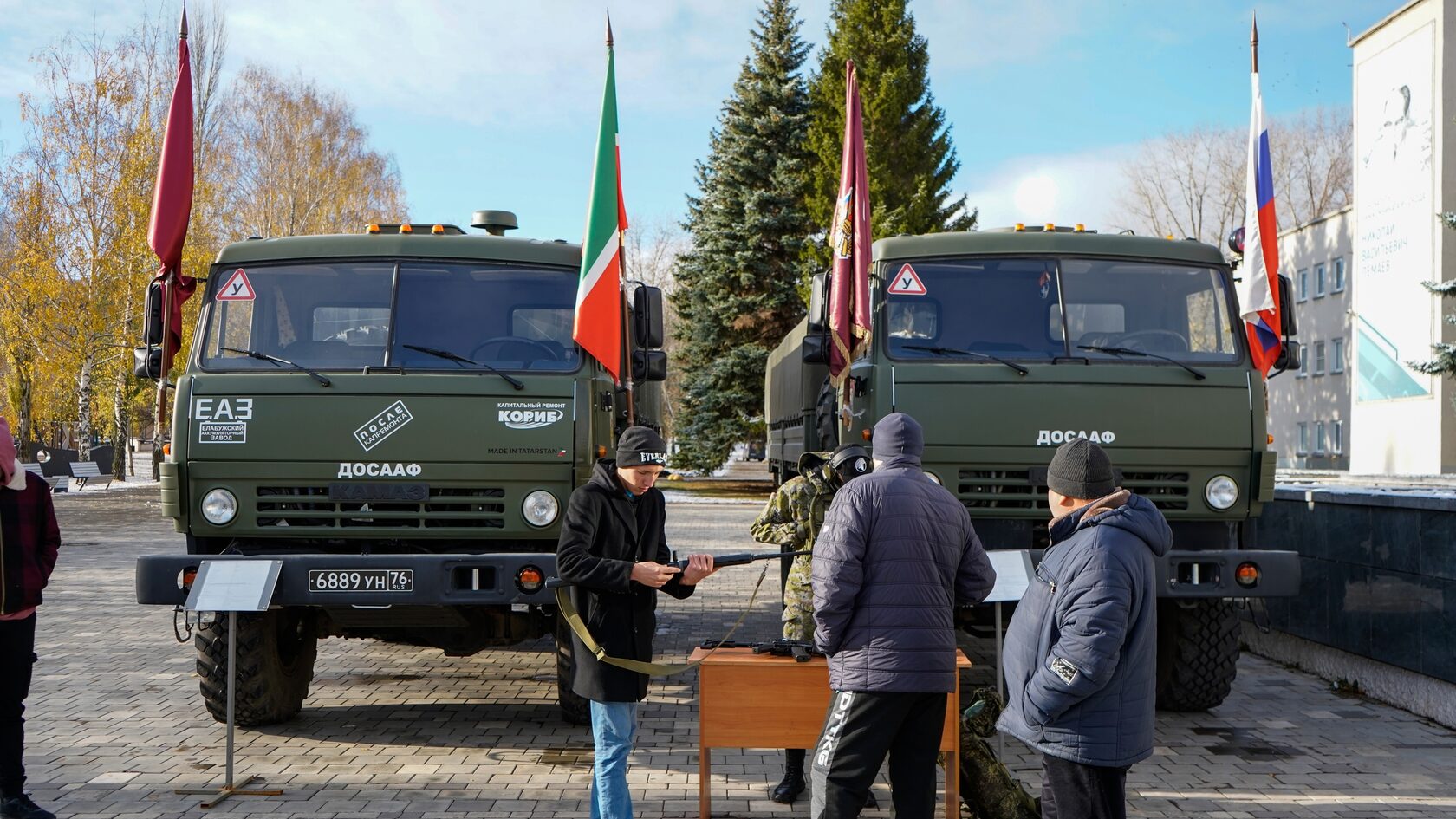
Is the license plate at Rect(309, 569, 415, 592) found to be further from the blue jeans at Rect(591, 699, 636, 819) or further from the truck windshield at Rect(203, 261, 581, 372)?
the blue jeans at Rect(591, 699, 636, 819)

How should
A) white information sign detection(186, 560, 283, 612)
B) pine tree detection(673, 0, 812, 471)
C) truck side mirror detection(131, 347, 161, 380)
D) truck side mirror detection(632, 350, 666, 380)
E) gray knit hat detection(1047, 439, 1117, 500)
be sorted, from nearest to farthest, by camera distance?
gray knit hat detection(1047, 439, 1117, 500) → white information sign detection(186, 560, 283, 612) → truck side mirror detection(131, 347, 161, 380) → truck side mirror detection(632, 350, 666, 380) → pine tree detection(673, 0, 812, 471)

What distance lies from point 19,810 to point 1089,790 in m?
4.28

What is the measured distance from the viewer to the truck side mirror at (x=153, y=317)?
704 centimetres

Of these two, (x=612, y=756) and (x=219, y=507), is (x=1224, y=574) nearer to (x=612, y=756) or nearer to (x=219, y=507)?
(x=612, y=756)

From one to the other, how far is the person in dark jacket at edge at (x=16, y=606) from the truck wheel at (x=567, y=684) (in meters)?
2.33

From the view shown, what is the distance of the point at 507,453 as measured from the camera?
6.67 meters

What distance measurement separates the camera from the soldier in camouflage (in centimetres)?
577

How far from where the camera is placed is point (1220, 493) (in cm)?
720

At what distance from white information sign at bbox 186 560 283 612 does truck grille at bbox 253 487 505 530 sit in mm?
530

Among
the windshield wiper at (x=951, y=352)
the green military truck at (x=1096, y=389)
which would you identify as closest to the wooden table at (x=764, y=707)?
the green military truck at (x=1096, y=389)

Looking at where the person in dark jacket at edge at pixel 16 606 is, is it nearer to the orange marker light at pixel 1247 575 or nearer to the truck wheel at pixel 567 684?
the truck wheel at pixel 567 684

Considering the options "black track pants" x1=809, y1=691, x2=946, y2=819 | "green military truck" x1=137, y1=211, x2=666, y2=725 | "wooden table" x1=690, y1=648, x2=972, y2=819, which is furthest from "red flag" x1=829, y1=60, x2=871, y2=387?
"black track pants" x1=809, y1=691, x2=946, y2=819

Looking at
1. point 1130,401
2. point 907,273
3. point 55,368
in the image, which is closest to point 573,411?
point 907,273

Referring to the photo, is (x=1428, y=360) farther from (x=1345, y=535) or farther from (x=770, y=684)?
(x=770, y=684)
